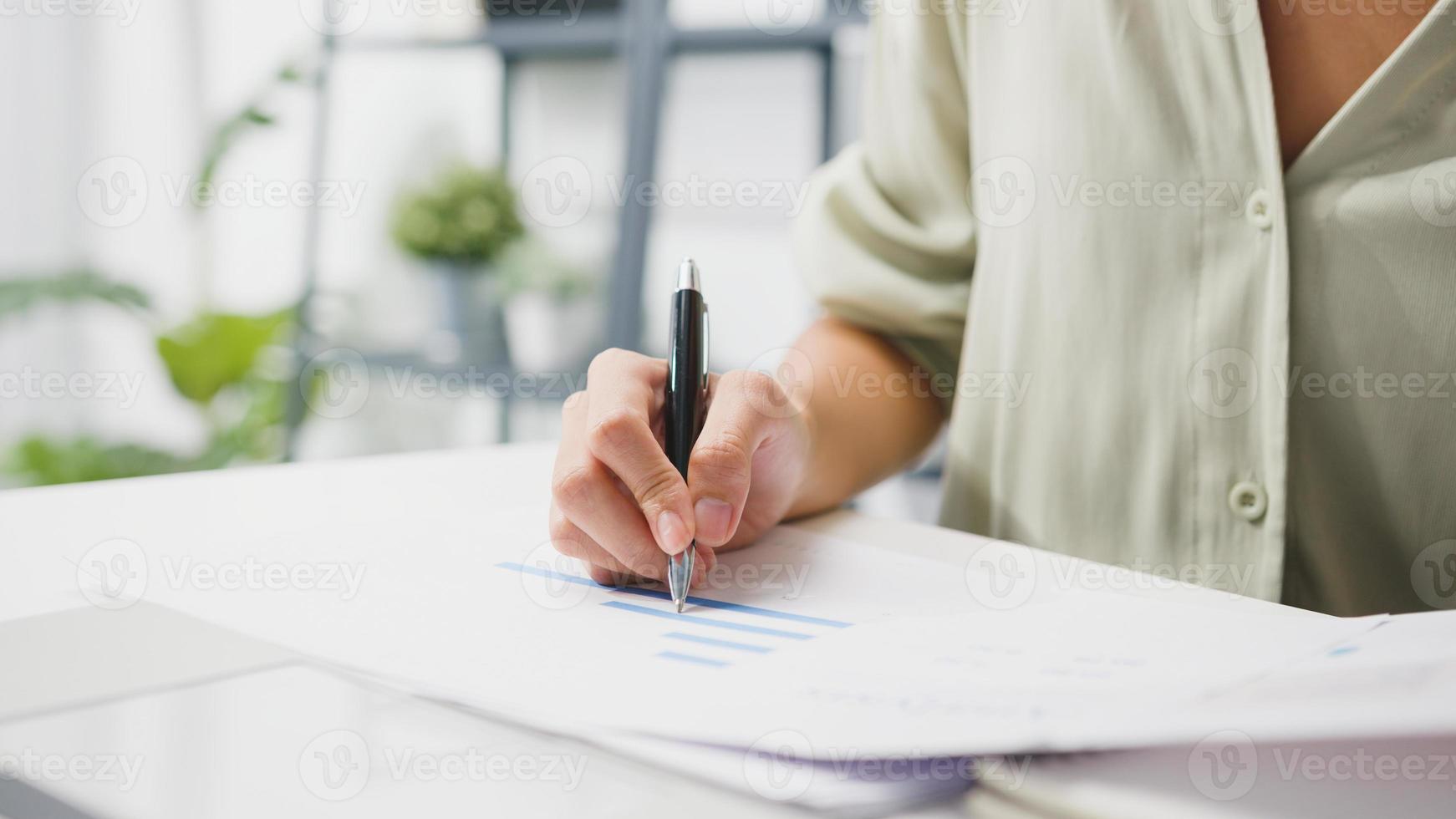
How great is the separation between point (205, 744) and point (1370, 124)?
604 millimetres

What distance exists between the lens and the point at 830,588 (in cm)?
47

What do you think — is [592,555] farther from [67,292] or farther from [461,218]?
[67,292]

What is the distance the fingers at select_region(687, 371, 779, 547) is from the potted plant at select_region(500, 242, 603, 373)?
4.98ft

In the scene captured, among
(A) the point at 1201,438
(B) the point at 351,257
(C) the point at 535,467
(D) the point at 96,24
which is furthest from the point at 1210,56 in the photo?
(D) the point at 96,24

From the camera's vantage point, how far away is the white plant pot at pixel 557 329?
6.60 feet

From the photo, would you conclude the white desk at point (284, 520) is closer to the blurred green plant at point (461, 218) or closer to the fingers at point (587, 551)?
the fingers at point (587, 551)

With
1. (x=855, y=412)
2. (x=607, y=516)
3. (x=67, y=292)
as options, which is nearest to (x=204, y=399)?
(x=67, y=292)

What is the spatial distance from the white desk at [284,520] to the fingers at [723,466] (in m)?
0.10

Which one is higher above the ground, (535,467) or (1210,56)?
(1210,56)

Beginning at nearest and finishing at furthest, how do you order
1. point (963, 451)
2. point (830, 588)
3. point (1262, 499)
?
1. point (830, 588)
2. point (1262, 499)
3. point (963, 451)

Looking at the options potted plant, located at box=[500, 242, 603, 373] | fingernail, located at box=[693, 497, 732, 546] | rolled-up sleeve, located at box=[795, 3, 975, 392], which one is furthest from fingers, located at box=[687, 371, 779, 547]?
potted plant, located at box=[500, 242, 603, 373]

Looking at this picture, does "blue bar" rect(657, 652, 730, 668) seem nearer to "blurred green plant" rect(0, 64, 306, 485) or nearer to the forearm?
the forearm

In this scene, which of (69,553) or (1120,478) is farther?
(1120,478)

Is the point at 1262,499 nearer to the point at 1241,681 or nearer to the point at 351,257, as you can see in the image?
the point at 1241,681
